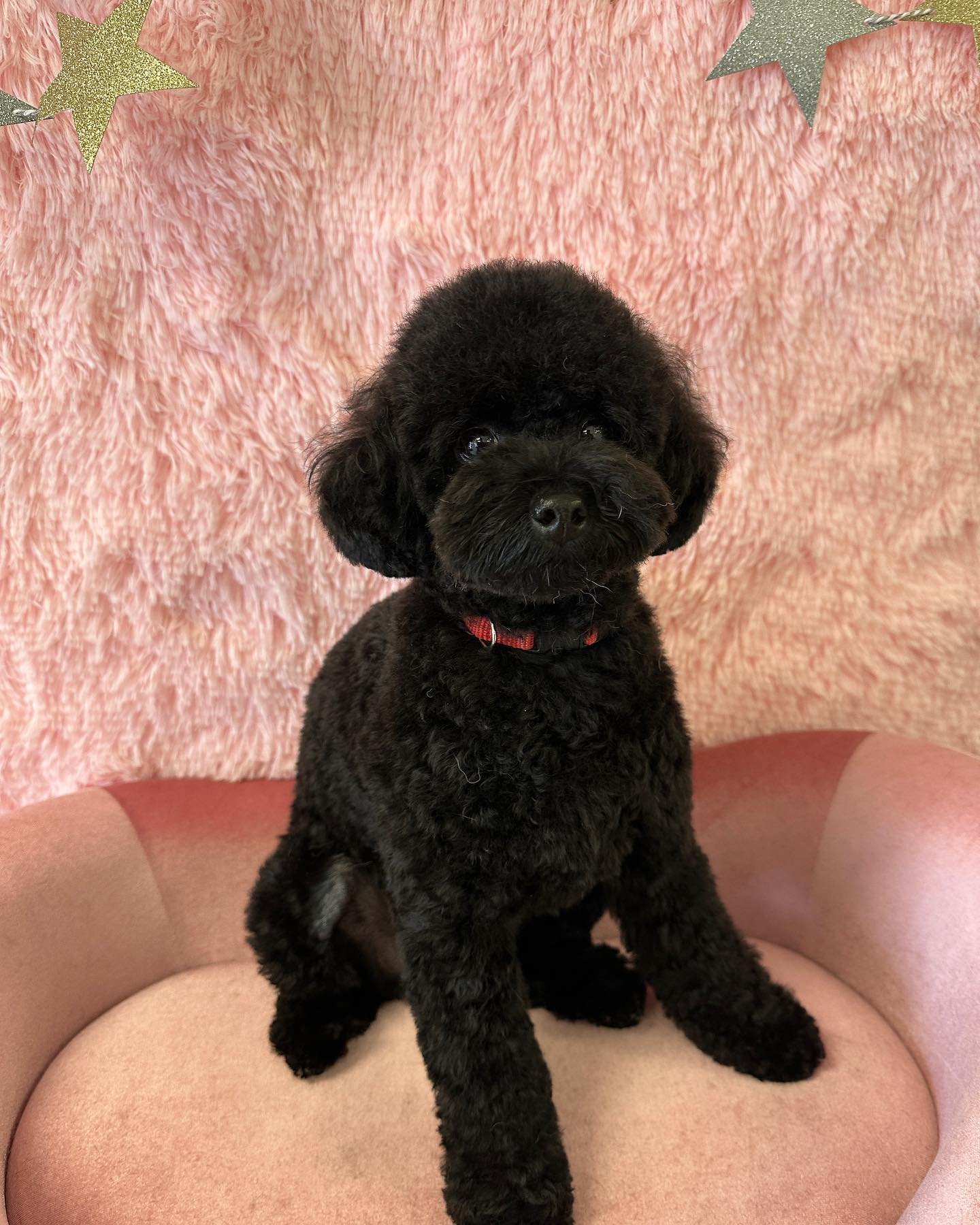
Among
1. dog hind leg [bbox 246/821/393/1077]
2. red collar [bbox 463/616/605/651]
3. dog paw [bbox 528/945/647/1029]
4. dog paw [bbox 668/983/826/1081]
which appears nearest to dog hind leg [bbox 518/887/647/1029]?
dog paw [bbox 528/945/647/1029]

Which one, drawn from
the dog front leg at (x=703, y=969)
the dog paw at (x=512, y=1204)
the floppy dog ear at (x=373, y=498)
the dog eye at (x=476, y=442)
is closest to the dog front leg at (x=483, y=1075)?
the dog paw at (x=512, y=1204)

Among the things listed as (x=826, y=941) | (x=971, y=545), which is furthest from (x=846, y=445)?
(x=826, y=941)

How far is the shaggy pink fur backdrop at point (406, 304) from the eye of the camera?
149 centimetres

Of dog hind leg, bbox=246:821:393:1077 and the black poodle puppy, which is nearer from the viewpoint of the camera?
the black poodle puppy

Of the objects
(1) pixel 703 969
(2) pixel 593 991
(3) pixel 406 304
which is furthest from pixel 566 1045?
(3) pixel 406 304

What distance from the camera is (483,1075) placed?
1066 millimetres

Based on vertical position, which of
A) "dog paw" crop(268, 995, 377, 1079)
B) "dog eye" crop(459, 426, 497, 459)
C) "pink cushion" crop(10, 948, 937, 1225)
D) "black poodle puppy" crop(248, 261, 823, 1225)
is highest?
"dog eye" crop(459, 426, 497, 459)

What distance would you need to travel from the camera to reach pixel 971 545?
171cm

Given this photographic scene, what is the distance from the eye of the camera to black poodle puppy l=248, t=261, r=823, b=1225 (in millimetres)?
980

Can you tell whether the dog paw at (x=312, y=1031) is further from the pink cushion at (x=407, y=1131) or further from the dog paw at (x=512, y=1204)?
the dog paw at (x=512, y=1204)

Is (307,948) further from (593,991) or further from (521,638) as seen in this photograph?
(521,638)

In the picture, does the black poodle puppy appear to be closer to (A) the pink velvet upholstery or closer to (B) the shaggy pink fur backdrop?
(A) the pink velvet upholstery

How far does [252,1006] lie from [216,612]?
26.1 inches

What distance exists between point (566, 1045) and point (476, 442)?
33.9 inches
